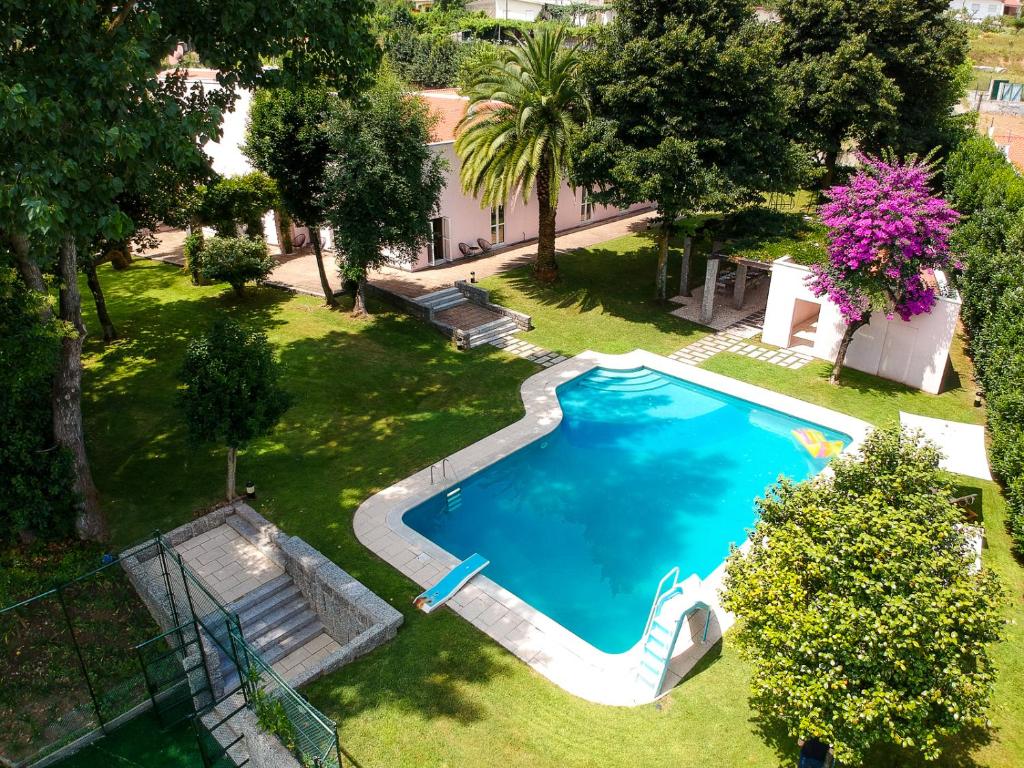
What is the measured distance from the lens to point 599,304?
27.6m

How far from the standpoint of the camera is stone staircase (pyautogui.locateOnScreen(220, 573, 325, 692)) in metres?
12.7

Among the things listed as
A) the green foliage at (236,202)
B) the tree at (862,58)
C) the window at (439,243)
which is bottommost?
the window at (439,243)

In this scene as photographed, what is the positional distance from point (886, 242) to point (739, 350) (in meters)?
6.35

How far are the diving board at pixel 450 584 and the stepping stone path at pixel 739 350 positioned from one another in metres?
12.1

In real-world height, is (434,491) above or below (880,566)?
below

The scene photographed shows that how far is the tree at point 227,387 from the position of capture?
1377 centimetres

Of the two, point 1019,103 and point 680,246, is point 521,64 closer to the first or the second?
point 680,246

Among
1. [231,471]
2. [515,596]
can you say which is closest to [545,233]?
[231,471]

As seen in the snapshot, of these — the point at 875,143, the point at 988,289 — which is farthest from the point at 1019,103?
the point at 988,289

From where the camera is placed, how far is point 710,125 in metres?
22.8

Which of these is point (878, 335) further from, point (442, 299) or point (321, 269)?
point (321, 269)

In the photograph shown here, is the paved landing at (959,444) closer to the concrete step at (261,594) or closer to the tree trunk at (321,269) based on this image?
the concrete step at (261,594)

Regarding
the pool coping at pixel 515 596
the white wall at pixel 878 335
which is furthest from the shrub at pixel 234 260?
the white wall at pixel 878 335

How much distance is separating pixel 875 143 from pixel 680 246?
10449 millimetres
